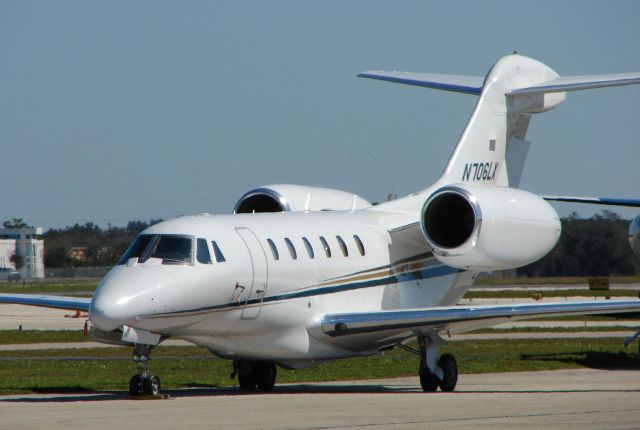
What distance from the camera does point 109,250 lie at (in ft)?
423

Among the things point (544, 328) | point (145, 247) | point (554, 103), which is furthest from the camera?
point (544, 328)

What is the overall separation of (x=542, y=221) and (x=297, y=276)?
15.9 ft

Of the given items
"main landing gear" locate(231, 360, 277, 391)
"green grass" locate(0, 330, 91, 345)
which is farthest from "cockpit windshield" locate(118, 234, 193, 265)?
"green grass" locate(0, 330, 91, 345)

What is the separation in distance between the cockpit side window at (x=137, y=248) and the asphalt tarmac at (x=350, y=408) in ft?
7.38

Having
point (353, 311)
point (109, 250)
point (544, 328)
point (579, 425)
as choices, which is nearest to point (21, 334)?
point (544, 328)

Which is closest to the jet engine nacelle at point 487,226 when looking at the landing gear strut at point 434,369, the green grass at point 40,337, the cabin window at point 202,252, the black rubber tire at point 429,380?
the landing gear strut at point 434,369

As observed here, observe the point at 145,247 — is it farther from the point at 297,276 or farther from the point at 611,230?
the point at 611,230

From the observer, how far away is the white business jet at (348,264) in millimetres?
20078

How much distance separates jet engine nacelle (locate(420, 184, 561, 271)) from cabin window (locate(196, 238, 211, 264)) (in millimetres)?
4609

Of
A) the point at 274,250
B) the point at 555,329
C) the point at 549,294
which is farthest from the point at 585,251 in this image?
the point at 274,250

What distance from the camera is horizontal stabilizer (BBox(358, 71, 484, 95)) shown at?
2691cm

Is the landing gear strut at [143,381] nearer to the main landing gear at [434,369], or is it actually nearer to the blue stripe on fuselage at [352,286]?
the blue stripe on fuselage at [352,286]

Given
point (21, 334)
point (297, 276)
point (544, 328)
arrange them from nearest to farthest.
→ point (297, 276) → point (21, 334) → point (544, 328)

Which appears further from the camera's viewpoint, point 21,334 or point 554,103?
point 21,334
